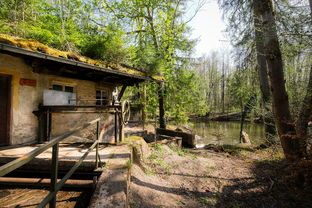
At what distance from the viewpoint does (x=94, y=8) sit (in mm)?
8703

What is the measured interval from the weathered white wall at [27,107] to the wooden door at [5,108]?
0.31ft

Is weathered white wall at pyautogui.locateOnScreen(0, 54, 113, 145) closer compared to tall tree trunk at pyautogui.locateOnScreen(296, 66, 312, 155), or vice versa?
tall tree trunk at pyautogui.locateOnScreen(296, 66, 312, 155)

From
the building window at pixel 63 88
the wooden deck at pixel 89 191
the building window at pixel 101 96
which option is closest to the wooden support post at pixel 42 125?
the wooden deck at pixel 89 191

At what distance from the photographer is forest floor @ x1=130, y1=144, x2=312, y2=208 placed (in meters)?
3.17

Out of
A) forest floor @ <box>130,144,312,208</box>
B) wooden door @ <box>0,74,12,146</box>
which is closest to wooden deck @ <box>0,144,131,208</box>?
forest floor @ <box>130,144,312,208</box>

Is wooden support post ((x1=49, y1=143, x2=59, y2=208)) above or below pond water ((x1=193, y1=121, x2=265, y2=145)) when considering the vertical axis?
above

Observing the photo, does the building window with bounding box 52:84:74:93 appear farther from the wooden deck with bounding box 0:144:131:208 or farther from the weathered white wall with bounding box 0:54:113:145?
the wooden deck with bounding box 0:144:131:208

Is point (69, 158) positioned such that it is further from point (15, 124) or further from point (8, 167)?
point (8, 167)

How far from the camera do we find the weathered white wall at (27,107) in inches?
169

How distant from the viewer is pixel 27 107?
179 inches

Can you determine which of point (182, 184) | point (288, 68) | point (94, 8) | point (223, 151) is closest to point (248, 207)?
point (182, 184)

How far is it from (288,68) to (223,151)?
454 cm

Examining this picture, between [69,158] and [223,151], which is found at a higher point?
[69,158]

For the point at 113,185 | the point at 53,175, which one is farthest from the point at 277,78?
the point at 53,175
